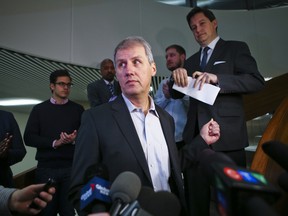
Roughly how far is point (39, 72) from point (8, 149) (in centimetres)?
206

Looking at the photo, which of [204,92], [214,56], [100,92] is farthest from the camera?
[100,92]

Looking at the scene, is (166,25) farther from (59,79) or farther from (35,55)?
(59,79)

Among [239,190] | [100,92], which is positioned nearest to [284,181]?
[239,190]

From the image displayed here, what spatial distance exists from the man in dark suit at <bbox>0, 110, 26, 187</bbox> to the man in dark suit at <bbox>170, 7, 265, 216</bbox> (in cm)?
124

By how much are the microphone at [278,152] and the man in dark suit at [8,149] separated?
1.71 m

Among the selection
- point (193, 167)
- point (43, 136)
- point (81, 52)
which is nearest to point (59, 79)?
point (43, 136)

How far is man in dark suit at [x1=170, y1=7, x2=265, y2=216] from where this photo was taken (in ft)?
5.07

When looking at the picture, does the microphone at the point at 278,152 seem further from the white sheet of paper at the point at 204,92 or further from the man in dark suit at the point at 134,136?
the white sheet of paper at the point at 204,92

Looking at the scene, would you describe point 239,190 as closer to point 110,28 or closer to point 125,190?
point 125,190

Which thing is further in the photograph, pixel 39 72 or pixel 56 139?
pixel 39 72

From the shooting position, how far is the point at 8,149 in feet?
6.48

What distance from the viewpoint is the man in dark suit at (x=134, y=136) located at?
106cm

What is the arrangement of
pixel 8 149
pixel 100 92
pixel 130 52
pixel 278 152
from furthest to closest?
pixel 100 92
pixel 8 149
pixel 130 52
pixel 278 152

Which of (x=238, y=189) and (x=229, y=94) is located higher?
(x=229, y=94)
